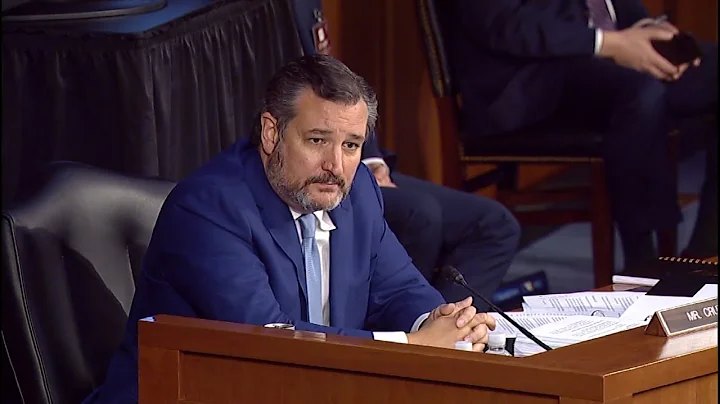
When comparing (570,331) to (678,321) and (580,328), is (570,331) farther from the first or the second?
(678,321)

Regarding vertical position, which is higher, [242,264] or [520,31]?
[520,31]

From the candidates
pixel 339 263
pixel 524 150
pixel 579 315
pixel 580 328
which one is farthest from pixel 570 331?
pixel 524 150

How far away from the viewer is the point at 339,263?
256 cm

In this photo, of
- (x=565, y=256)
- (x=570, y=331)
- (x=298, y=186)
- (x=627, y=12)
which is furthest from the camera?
(x=565, y=256)

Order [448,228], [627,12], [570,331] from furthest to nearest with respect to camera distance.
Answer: [627,12], [448,228], [570,331]

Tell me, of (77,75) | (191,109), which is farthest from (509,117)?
(77,75)

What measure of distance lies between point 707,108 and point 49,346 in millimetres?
2671

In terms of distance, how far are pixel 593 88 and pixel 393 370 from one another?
2.75 m

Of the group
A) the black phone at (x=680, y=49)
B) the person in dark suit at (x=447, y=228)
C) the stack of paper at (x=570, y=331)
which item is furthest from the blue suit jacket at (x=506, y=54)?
the stack of paper at (x=570, y=331)

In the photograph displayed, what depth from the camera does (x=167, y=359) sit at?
193 centimetres

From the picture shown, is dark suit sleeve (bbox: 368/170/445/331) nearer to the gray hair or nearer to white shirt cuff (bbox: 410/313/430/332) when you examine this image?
white shirt cuff (bbox: 410/313/430/332)

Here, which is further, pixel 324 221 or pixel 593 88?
pixel 593 88

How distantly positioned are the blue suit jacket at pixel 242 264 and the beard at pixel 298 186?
2 cm

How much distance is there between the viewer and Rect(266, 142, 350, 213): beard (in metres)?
2.46
